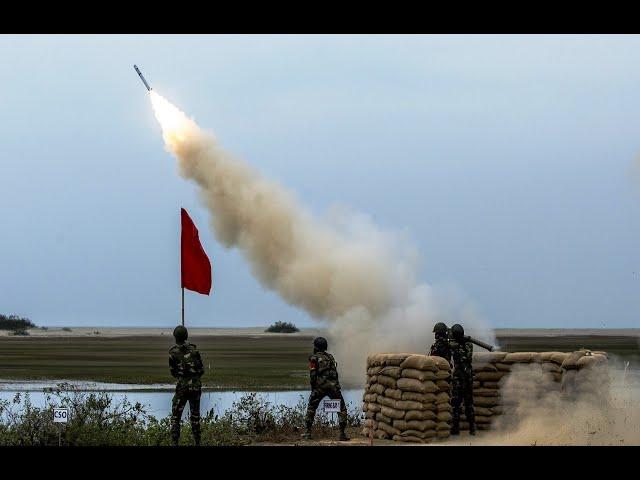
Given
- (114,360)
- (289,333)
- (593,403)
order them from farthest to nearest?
1. (289,333)
2. (114,360)
3. (593,403)

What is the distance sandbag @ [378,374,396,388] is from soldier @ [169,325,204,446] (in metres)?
4.10

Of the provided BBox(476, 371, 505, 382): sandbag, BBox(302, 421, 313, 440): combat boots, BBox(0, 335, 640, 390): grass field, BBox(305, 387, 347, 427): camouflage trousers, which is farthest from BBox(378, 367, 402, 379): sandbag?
BBox(0, 335, 640, 390): grass field

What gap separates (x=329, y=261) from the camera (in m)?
36.9

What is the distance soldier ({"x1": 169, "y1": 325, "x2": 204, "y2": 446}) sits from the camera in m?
20.8

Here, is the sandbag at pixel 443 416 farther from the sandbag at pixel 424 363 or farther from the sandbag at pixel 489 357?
the sandbag at pixel 489 357

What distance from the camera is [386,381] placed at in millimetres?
23234

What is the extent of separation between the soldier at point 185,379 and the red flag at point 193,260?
8.99ft

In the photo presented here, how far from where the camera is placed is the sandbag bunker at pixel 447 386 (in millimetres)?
21734

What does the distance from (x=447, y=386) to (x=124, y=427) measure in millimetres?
6315

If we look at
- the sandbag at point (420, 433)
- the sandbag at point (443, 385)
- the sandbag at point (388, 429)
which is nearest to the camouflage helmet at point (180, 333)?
the sandbag at point (388, 429)

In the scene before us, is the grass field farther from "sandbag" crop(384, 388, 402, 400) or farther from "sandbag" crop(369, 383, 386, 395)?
"sandbag" crop(384, 388, 402, 400)
